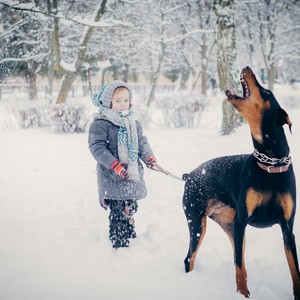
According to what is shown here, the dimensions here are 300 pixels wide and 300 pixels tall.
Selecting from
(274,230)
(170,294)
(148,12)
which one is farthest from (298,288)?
(148,12)

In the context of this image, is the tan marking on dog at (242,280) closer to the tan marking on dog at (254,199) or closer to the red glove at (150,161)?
the tan marking on dog at (254,199)

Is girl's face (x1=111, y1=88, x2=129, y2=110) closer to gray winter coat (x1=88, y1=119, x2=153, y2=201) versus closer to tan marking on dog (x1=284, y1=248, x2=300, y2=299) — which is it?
gray winter coat (x1=88, y1=119, x2=153, y2=201)

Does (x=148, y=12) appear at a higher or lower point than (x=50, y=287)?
higher

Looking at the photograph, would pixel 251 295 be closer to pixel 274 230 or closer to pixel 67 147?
pixel 274 230

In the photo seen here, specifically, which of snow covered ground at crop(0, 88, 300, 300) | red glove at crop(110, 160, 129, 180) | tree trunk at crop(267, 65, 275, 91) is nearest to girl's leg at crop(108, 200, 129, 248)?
snow covered ground at crop(0, 88, 300, 300)

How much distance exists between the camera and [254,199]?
2.33 meters

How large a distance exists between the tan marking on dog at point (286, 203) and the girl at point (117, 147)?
4.82ft

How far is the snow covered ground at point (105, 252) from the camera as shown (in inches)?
105

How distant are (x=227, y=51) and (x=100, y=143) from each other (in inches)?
255

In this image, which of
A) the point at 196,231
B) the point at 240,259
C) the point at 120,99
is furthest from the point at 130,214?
the point at 240,259

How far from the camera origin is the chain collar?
7.57 ft

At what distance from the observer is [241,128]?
870 centimetres

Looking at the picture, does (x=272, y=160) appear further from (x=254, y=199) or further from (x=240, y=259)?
(x=240, y=259)

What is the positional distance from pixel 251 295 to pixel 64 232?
2.26 m
